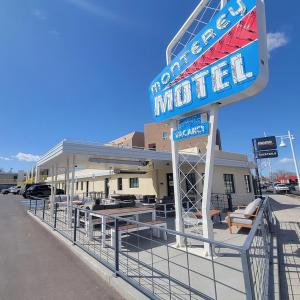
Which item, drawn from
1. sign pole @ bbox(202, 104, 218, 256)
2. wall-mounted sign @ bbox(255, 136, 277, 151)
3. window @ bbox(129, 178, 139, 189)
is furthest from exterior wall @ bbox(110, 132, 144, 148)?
sign pole @ bbox(202, 104, 218, 256)

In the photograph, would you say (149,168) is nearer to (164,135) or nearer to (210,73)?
(210,73)

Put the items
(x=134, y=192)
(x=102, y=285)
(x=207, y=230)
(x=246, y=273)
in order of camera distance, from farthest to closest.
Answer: (x=134, y=192), (x=207, y=230), (x=102, y=285), (x=246, y=273)

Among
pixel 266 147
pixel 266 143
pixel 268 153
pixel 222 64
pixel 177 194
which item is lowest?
pixel 177 194

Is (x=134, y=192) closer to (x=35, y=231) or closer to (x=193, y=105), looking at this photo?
(x=35, y=231)

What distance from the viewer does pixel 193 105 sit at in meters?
6.11

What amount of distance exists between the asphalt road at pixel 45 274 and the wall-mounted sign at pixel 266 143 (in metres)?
28.2

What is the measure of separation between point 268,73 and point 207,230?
12.2 ft

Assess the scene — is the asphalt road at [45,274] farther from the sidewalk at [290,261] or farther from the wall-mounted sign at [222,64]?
the wall-mounted sign at [222,64]

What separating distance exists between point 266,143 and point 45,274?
3056 cm

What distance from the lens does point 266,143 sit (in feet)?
98.5

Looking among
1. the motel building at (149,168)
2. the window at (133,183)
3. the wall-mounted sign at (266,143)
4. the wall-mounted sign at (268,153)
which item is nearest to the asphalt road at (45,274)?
the motel building at (149,168)

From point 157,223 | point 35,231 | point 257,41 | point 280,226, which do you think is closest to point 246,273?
point 257,41

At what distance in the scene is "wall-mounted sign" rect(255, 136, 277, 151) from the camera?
29.6m

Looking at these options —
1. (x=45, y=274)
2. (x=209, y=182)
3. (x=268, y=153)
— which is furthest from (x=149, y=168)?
(x=268, y=153)
